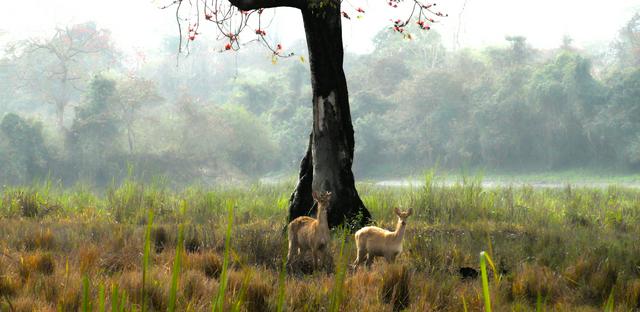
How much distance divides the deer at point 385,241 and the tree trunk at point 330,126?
108 inches

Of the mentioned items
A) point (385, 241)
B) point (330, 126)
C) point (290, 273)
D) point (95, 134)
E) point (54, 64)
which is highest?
point (54, 64)

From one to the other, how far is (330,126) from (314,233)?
340 cm

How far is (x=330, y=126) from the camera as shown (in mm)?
9438

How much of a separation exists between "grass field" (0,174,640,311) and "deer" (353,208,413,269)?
153 mm

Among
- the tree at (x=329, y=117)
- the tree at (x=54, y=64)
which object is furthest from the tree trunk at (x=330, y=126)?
the tree at (x=54, y=64)

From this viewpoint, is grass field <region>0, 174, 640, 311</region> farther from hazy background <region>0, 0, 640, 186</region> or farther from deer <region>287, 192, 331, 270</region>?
hazy background <region>0, 0, 640, 186</region>

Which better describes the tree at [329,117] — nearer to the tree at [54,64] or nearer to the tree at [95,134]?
the tree at [95,134]

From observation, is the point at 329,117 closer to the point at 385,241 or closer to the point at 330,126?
the point at 330,126

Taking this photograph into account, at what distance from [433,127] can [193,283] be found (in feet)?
130

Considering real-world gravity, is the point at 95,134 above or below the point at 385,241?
above

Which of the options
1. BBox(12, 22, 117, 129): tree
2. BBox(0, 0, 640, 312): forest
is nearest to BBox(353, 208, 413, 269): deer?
BBox(0, 0, 640, 312): forest

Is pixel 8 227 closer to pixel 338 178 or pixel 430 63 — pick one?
pixel 338 178

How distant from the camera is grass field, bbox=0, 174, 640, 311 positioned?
14.5ft

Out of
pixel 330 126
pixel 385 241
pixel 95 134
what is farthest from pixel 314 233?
pixel 95 134
